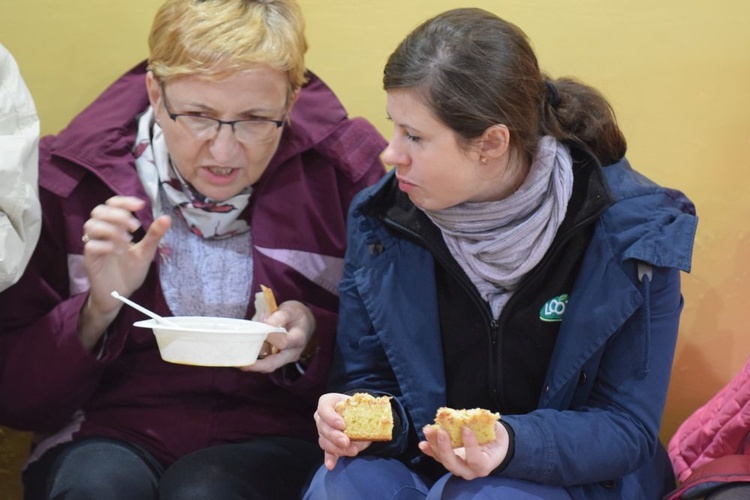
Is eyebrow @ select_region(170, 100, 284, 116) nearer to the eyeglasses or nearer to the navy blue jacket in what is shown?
the eyeglasses

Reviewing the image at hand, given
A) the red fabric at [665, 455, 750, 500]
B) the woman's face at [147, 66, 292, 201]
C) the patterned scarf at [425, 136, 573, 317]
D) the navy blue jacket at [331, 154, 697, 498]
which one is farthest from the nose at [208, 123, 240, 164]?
the red fabric at [665, 455, 750, 500]

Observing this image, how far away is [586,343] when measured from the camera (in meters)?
1.69

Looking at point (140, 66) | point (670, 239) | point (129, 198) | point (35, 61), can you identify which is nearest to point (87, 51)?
point (35, 61)

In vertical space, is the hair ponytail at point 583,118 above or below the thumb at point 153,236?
above

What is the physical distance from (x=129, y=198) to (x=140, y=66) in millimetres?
401

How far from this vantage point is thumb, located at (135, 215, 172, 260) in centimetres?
177

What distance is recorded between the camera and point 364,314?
72.2 inches

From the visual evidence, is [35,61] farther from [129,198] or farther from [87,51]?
[129,198]

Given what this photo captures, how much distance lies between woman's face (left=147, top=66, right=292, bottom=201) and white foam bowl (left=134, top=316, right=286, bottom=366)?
0.34 metres

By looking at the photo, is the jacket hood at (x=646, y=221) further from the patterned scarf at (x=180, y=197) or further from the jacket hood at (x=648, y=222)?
the patterned scarf at (x=180, y=197)

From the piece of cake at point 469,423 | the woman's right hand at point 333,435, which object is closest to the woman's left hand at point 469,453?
the piece of cake at point 469,423

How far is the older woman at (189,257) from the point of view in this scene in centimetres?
181

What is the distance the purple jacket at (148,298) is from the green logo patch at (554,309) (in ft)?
1.41

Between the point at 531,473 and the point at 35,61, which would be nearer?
the point at 531,473
